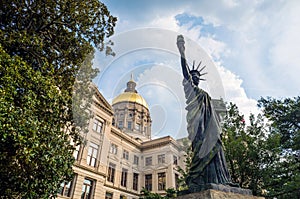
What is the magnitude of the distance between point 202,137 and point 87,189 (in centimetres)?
2262

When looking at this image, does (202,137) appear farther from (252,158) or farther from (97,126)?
(97,126)

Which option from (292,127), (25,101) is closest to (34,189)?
(25,101)

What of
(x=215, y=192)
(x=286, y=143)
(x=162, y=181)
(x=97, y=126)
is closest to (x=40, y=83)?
(x=215, y=192)

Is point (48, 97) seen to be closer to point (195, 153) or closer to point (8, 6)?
point (8, 6)

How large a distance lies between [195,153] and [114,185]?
26670mm

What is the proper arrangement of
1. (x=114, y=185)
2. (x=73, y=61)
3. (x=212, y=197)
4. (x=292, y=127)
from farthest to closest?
(x=114, y=185) → (x=292, y=127) → (x=73, y=61) → (x=212, y=197)

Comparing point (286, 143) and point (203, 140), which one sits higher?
point (286, 143)

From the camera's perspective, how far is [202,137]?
434 centimetres

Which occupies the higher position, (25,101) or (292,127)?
(292,127)

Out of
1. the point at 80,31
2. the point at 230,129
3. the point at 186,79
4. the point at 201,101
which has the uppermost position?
the point at 80,31

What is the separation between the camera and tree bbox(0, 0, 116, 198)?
21.1ft

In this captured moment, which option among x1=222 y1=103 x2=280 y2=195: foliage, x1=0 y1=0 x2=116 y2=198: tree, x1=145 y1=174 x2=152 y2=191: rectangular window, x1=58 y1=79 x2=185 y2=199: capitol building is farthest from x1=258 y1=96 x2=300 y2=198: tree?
x1=145 y1=174 x2=152 y2=191: rectangular window

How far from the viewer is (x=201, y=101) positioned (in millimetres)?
4707

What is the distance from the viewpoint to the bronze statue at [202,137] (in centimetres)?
419
